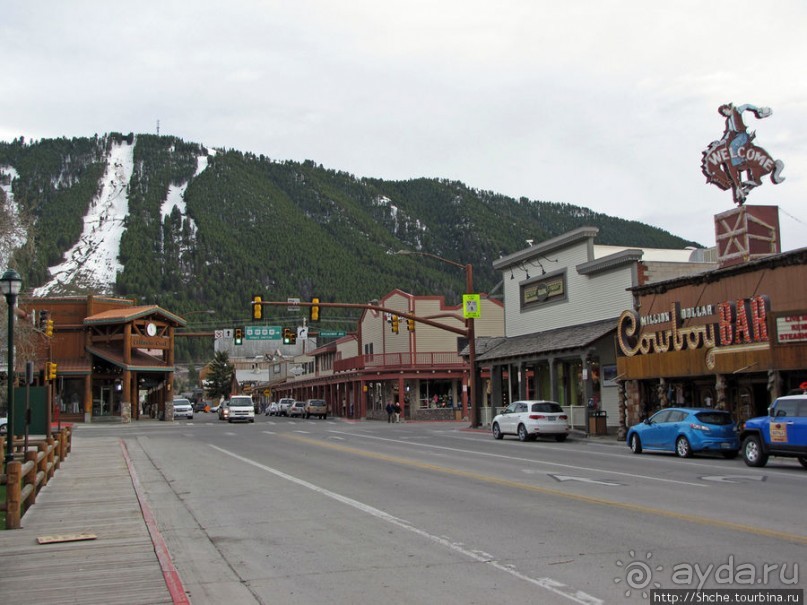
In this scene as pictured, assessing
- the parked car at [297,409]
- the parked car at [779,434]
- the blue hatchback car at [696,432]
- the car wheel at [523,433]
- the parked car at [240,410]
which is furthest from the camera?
the parked car at [297,409]

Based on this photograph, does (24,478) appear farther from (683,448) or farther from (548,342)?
(548,342)

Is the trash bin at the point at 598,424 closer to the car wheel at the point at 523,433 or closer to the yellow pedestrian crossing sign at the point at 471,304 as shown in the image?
the car wheel at the point at 523,433

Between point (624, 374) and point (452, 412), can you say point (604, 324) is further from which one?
point (452, 412)

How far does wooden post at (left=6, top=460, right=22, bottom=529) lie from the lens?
11398mm

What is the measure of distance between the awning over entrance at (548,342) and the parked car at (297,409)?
32650mm

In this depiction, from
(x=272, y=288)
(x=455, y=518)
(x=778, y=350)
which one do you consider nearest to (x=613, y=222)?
(x=272, y=288)

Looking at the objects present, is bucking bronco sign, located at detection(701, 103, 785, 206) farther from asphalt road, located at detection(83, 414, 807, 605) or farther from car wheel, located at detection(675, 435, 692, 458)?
asphalt road, located at detection(83, 414, 807, 605)

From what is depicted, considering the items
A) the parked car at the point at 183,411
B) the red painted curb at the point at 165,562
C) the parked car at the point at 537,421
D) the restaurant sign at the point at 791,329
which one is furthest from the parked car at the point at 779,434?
the parked car at the point at 183,411

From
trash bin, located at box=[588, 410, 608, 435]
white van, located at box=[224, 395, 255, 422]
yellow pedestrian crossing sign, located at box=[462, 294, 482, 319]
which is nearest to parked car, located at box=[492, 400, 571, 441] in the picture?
trash bin, located at box=[588, 410, 608, 435]

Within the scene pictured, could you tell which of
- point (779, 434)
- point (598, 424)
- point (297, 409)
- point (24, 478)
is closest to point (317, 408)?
point (297, 409)

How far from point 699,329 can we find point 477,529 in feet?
63.4

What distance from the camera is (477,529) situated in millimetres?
11203

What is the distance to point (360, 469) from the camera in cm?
2038

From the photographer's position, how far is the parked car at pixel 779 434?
19.2 meters
